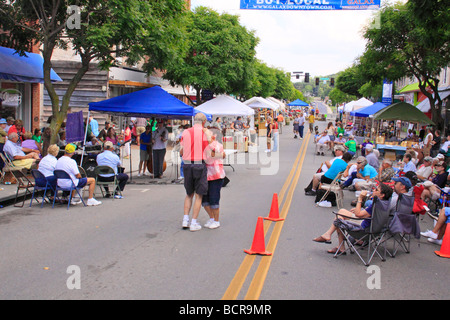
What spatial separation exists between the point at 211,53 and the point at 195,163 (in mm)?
21088

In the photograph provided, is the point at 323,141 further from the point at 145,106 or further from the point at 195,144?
the point at 195,144

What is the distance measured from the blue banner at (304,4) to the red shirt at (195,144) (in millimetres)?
7856

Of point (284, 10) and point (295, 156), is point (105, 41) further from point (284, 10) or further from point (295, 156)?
point (295, 156)

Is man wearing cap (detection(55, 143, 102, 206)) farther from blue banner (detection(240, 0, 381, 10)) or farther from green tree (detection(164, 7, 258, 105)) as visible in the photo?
green tree (detection(164, 7, 258, 105))

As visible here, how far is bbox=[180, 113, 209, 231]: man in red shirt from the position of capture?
26.9ft

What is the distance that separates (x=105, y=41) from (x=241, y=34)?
1882 cm

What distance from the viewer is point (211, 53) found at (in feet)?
92.6

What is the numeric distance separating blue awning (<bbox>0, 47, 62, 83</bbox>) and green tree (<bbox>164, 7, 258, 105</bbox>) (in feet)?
34.0

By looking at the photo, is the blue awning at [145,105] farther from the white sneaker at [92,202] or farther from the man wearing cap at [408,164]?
the man wearing cap at [408,164]

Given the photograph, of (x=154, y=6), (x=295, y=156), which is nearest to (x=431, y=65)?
(x=295, y=156)

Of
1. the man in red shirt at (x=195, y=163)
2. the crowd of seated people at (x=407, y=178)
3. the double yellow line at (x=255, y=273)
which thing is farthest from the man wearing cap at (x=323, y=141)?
the man in red shirt at (x=195, y=163)

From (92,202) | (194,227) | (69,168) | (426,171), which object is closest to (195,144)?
(194,227)
